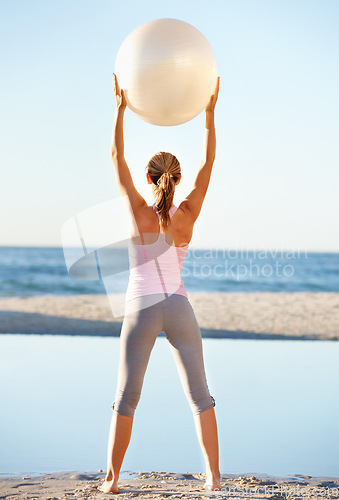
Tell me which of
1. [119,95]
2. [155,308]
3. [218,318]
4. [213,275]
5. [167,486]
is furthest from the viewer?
[213,275]

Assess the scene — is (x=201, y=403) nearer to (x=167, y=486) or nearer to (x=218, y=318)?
(x=167, y=486)

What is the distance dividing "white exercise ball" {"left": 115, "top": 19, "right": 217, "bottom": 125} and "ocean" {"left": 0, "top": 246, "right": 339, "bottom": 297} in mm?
14966

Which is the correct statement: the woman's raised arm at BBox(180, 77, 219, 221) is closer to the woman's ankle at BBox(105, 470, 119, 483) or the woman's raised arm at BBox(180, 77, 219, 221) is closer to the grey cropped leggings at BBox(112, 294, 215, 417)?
the grey cropped leggings at BBox(112, 294, 215, 417)

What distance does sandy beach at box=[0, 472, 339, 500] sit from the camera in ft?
8.45

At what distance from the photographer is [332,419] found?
13.5ft

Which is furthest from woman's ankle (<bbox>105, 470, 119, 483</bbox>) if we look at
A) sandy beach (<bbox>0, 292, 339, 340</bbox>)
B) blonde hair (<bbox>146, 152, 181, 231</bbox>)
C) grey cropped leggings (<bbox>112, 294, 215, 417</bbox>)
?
sandy beach (<bbox>0, 292, 339, 340</bbox>)

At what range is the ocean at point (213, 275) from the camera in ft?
66.1

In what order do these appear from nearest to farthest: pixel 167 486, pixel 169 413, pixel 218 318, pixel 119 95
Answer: pixel 119 95
pixel 167 486
pixel 169 413
pixel 218 318

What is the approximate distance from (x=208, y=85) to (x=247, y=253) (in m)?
31.9

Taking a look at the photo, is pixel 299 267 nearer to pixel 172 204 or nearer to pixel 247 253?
pixel 247 253

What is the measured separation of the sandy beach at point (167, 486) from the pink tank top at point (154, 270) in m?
0.90

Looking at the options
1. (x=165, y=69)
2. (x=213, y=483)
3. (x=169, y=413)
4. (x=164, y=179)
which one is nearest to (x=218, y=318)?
(x=169, y=413)

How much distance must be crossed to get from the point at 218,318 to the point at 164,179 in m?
7.82

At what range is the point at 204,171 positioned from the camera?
8.88ft
